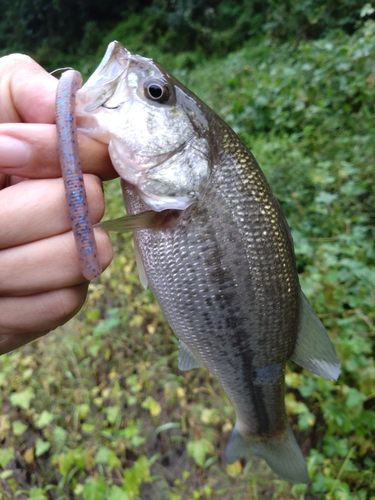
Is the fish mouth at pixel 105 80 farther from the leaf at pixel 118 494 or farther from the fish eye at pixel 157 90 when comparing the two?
the leaf at pixel 118 494

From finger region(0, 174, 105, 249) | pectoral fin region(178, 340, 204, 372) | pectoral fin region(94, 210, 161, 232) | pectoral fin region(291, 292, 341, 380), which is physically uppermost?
finger region(0, 174, 105, 249)

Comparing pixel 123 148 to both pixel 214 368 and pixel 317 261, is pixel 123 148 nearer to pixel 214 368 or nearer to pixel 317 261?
pixel 214 368

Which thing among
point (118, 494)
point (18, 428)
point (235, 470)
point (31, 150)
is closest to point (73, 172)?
point (31, 150)

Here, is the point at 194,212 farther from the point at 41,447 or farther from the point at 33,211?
the point at 41,447

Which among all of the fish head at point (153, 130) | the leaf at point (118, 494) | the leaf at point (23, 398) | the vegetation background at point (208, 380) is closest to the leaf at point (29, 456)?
the vegetation background at point (208, 380)

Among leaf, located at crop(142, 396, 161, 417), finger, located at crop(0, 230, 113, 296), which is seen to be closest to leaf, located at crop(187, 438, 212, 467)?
leaf, located at crop(142, 396, 161, 417)

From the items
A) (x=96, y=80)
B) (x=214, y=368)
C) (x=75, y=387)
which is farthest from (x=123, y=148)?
(x=75, y=387)

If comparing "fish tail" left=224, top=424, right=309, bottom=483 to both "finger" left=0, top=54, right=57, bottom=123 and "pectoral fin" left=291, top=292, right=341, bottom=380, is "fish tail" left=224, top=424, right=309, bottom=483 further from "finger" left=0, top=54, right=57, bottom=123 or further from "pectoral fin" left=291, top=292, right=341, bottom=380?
"finger" left=0, top=54, right=57, bottom=123
